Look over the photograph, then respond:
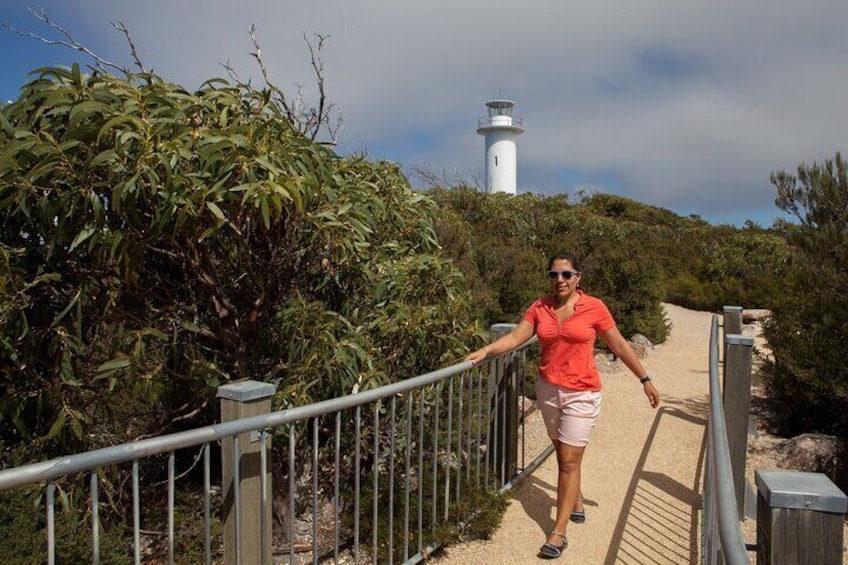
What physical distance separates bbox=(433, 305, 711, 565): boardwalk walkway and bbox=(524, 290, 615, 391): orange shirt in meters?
0.96

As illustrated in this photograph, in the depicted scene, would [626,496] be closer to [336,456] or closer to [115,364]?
[336,456]

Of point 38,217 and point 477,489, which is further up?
point 38,217

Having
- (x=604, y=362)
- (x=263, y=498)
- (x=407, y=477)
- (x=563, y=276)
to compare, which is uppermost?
(x=563, y=276)

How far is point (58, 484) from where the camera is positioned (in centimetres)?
351

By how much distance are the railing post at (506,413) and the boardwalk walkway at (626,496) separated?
0.21m

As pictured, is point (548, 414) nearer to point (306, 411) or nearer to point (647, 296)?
point (306, 411)

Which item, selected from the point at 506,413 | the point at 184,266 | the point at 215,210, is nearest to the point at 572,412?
the point at 506,413

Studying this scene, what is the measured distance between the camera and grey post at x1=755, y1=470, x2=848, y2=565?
138 centimetres

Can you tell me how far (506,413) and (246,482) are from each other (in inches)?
99.5

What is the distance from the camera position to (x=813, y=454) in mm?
6223

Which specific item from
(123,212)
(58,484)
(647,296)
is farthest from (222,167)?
(647,296)

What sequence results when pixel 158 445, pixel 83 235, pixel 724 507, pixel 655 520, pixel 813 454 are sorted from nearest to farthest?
pixel 724 507 < pixel 158 445 < pixel 83 235 < pixel 655 520 < pixel 813 454

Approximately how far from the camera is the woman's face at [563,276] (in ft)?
12.7

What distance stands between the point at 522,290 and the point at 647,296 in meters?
3.68
